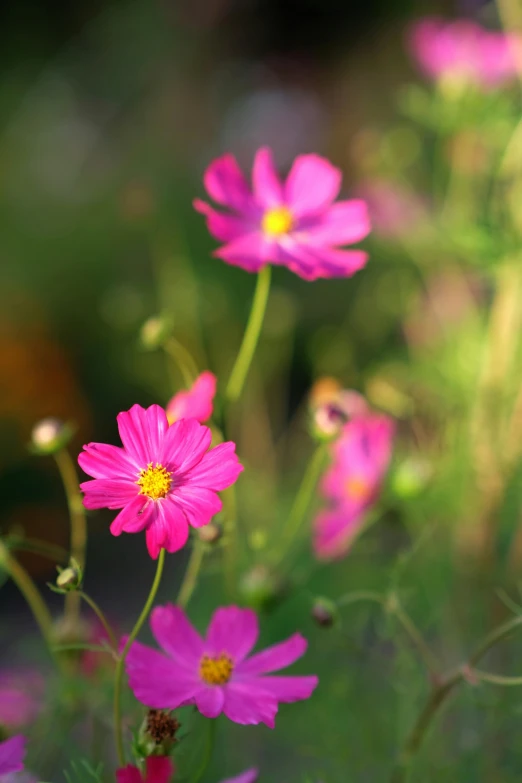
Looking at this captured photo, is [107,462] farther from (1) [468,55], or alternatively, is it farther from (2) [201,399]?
(1) [468,55]

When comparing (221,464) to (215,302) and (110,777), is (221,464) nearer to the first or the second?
(110,777)

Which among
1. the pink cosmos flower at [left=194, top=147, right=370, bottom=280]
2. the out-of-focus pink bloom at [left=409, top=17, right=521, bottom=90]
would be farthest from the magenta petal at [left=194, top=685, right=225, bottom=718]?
the out-of-focus pink bloom at [left=409, top=17, right=521, bottom=90]

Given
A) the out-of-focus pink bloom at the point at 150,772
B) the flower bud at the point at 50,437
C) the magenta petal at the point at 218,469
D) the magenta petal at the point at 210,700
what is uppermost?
the magenta petal at the point at 218,469

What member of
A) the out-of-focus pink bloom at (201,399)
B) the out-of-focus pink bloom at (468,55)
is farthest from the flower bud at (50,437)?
the out-of-focus pink bloom at (468,55)

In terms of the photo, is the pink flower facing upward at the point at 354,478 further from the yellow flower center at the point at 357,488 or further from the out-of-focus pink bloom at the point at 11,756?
the out-of-focus pink bloom at the point at 11,756

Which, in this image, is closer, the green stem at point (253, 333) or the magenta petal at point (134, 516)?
the magenta petal at point (134, 516)

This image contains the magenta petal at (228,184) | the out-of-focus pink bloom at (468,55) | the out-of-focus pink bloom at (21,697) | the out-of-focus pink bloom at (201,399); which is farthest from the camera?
the out-of-focus pink bloom at (468,55)

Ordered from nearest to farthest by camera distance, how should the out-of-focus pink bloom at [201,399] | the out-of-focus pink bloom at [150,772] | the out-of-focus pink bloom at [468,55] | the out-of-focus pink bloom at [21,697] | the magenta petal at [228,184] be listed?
the out-of-focus pink bloom at [150,772]
the out-of-focus pink bloom at [201,399]
the magenta petal at [228,184]
the out-of-focus pink bloom at [21,697]
the out-of-focus pink bloom at [468,55]

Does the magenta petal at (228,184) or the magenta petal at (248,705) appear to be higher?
the magenta petal at (228,184)

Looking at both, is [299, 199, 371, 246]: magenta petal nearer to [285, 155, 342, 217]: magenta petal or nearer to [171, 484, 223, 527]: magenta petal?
[285, 155, 342, 217]: magenta petal
